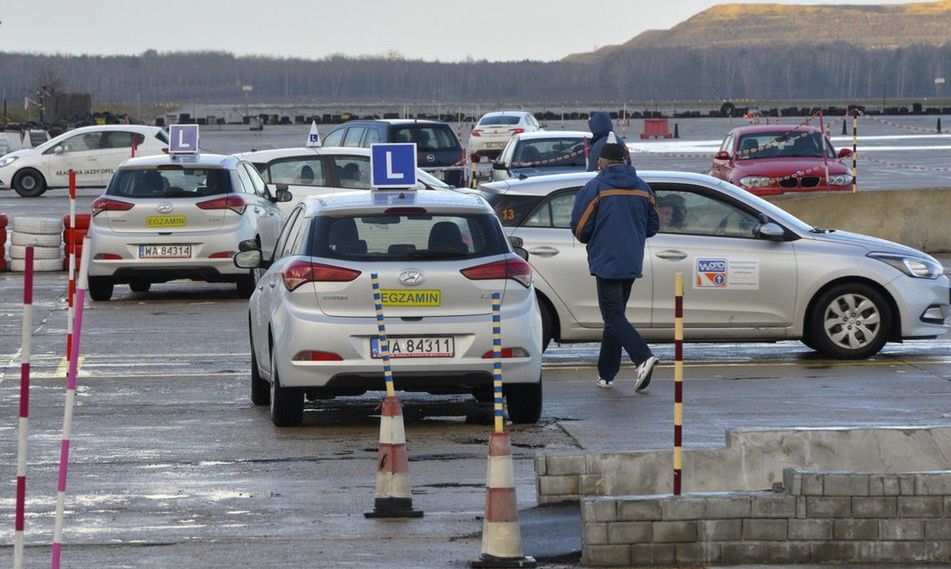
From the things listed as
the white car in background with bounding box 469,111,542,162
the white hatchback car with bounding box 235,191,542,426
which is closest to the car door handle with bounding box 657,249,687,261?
the white hatchback car with bounding box 235,191,542,426

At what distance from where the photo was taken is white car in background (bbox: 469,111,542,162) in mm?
57094

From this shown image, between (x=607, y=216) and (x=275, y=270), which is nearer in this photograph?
(x=275, y=270)

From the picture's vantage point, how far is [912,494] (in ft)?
27.0

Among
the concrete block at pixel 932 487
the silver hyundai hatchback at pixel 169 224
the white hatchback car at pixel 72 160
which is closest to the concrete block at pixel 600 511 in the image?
the concrete block at pixel 932 487

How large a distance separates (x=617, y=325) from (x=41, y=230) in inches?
491

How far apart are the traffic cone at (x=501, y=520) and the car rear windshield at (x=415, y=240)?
409cm

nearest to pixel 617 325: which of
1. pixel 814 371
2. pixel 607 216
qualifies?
pixel 607 216

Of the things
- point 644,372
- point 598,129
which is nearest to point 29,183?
point 598,129

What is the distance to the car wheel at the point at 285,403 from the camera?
1259cm

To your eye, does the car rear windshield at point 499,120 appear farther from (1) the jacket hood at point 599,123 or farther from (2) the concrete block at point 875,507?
(2) the concrete block at point 875,507

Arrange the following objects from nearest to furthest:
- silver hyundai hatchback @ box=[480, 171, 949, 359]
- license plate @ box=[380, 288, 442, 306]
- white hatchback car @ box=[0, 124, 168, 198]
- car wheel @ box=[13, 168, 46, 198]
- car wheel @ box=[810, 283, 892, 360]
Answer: license plate @ box=[380, 288, 442, 306] → silver hyundai hatchback @ box=[480, 171, 949, 359] → car wheel @ box=[810, 283, 892, 360] → car wheel @ box=[13, 168, 46, 198] → white hatchback car @ box=[0, 124, 168, 198]

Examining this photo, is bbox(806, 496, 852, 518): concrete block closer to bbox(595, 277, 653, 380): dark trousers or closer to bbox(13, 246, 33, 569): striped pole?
bbox(13, 246, 33, 569): striped pole

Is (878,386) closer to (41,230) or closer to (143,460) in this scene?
(143,460)

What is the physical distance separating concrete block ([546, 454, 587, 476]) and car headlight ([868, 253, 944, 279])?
724 centimetres
